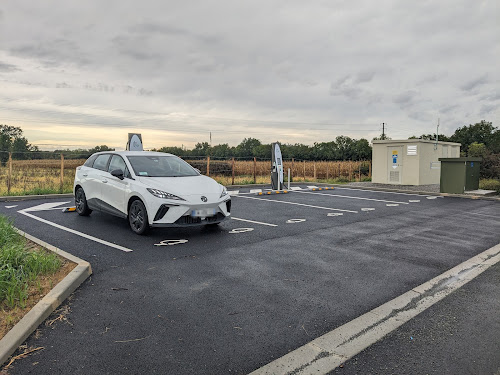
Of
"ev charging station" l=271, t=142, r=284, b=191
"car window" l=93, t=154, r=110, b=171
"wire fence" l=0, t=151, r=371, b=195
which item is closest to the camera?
"car window" l=93, t=154, r=110, b=171

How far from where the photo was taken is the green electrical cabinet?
16.4 meters

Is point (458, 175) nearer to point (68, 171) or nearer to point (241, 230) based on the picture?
point (241, 230)

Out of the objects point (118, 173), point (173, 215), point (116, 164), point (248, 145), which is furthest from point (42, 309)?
point (248, 145)

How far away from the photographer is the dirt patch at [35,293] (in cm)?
340

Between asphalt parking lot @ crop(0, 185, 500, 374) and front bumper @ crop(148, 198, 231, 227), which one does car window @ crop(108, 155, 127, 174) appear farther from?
front bumper @ crop(148, 198, 231, 227)

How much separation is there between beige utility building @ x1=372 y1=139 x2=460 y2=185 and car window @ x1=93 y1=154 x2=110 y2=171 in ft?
54.8

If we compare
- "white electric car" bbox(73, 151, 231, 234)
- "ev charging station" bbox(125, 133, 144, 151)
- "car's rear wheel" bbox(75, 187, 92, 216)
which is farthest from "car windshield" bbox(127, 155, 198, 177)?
"ev charging station" bbox(125, 133, 144, 151)

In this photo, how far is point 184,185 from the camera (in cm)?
728

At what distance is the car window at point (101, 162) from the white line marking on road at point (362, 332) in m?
6.62

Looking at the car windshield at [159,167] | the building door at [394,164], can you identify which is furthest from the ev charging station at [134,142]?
the building door at [394,164]

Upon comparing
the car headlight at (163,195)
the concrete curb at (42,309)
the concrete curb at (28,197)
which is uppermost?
the car headlight at (163,195)

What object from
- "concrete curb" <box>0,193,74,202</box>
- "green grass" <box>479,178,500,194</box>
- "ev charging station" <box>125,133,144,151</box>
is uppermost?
"ev charging station" <box>125,133,144,151</box>

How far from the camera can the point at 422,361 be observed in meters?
2.96

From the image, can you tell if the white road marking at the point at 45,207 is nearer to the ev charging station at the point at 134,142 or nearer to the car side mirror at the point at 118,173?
the car side mirror at the point at 118,173
